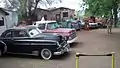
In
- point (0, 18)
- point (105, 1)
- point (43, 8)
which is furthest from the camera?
point (43, 8)

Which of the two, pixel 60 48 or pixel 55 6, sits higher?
pixel 55 6

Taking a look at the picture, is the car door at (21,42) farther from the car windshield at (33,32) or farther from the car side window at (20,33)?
the car windshield at (33,32)

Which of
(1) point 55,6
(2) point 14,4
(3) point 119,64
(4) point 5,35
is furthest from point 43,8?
(3) point 119,64

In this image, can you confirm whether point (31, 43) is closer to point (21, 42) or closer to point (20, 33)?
point (21, 42)

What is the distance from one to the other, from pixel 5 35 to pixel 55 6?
96.1ft

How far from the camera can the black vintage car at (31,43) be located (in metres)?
11.2

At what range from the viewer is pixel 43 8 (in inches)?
1601

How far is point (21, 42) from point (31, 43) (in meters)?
0.62

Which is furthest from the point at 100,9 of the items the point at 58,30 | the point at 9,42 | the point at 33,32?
the point at 9,42

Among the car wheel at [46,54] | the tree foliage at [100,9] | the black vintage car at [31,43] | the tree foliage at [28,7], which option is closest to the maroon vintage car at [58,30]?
the black vintage car at [31,43]

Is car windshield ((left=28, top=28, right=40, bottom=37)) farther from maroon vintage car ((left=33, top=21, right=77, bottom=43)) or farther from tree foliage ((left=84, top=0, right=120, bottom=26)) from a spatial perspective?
tree foliage ((left=84, top=0, right=120, bottom=26))

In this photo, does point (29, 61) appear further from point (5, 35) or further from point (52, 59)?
point (5, 35)

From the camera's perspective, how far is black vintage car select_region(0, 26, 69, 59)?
11.2m

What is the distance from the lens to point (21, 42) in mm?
11820
